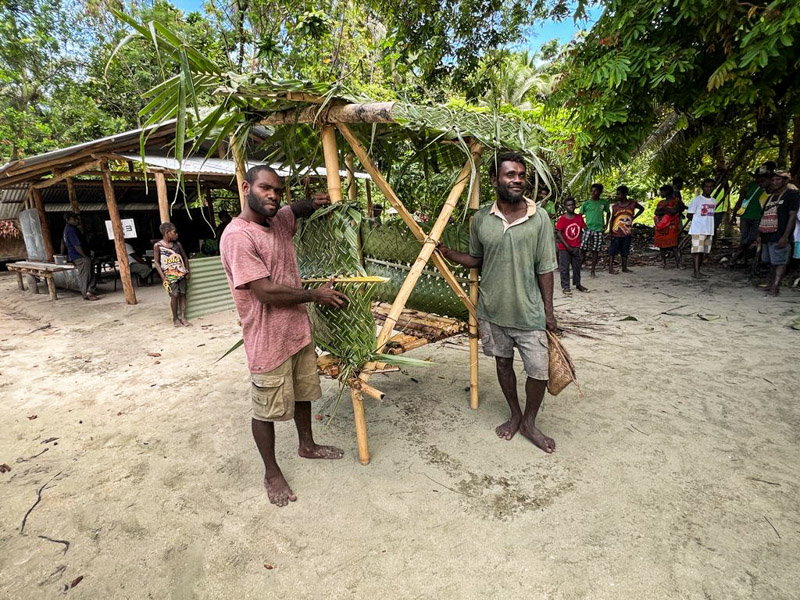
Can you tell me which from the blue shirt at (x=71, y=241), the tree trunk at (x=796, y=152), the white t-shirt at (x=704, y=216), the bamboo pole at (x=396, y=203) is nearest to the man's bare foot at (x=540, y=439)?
the bamboo pole at (x=396, y=203)

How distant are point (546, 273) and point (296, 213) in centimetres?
157

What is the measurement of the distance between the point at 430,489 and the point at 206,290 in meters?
5.58

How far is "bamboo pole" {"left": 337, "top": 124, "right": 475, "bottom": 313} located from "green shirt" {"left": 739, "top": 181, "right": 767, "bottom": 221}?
22.5 ft

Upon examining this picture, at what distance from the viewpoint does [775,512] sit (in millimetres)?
2137

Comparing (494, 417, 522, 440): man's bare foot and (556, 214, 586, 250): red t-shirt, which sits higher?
(556, 214, 586, 250): red t-shirt

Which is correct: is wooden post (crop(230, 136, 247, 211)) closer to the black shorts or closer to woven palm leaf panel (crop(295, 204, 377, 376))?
woven palm leaf panel (crop(295, 204, 377, 376))

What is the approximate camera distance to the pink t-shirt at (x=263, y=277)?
6.88 ft

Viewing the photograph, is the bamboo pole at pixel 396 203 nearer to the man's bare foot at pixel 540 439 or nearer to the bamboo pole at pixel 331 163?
the bamboo pole at pixel 331 163

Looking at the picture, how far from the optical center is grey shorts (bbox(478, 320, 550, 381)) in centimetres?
267

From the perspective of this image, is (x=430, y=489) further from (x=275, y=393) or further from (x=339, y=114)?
(x=339, y=114)

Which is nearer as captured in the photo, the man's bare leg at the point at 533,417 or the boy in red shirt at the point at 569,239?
the man's bare leg at the point at 533,417

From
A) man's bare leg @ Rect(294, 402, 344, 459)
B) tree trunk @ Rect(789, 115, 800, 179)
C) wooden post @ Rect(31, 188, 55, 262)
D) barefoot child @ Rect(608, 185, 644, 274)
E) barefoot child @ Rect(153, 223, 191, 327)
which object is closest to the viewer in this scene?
man's bare leg @ Rect(294, 402, 344, 459)

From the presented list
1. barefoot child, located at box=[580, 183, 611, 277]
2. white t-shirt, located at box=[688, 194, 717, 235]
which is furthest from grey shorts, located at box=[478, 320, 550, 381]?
white t-shirt, located at box=[688, 194, 717, 235]

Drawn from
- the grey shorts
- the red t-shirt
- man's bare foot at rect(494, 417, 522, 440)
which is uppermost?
the red t-shirt
